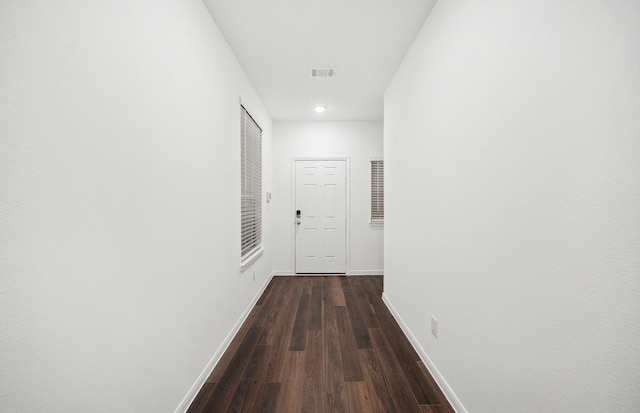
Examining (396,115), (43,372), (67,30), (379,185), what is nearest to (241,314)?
(43,372)

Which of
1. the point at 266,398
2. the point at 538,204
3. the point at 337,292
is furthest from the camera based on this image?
the point at 337,292

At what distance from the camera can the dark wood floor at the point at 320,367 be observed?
63.1 inches

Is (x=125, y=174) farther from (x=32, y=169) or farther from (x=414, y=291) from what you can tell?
(x=414, y=291)

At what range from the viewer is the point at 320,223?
4.55 meters

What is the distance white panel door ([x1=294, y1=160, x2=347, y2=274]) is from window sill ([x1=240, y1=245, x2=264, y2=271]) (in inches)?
43.7

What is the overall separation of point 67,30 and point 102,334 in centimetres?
105

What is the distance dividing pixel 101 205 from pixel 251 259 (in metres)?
2.11

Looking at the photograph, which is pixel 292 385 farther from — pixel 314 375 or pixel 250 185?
pixel 250 185

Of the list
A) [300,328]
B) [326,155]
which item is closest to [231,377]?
[300,328]

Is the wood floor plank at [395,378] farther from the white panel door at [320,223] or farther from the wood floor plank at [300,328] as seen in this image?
the white panel door at [320,223]

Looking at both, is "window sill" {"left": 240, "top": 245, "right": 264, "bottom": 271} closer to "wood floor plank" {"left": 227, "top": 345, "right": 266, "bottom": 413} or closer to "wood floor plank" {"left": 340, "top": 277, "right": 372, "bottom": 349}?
"wood floor plank" {"left": 227, "top": 345, "right": 266, "bottom": 413}

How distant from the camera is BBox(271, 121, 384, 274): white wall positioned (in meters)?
4.48

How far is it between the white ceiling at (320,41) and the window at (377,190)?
1.28m

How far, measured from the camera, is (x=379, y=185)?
14.9 feet
